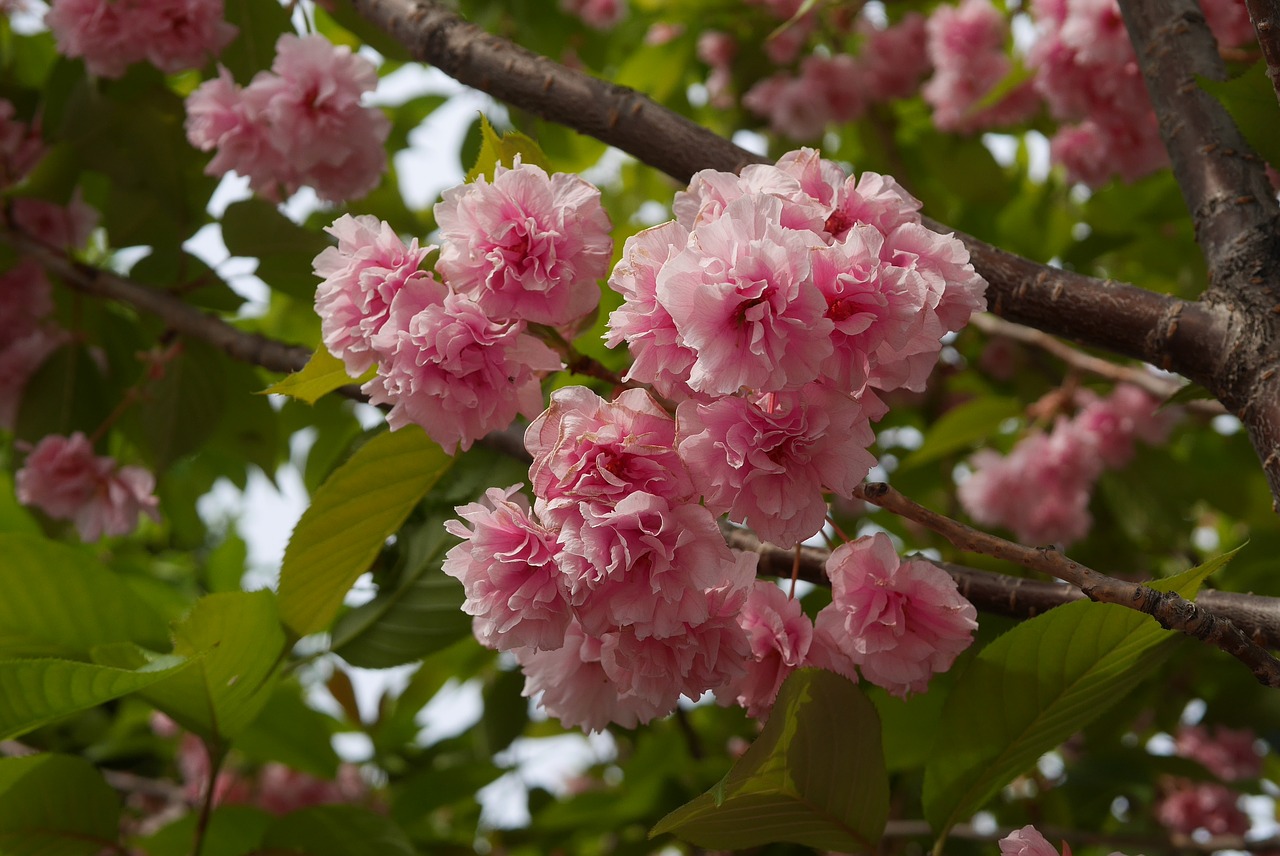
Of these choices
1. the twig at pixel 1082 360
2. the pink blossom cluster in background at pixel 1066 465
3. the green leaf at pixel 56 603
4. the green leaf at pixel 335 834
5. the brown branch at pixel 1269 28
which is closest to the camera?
the brown branch at pixel 1269 28

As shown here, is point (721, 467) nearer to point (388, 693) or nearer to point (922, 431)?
point (922, 431)

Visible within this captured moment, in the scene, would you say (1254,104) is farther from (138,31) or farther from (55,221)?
(55,221)

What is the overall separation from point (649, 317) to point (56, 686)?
765mm

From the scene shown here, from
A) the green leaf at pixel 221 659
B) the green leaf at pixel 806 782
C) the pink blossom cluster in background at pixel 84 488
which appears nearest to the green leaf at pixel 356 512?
the green leaf at pixel 221 659

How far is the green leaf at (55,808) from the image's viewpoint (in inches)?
49.1

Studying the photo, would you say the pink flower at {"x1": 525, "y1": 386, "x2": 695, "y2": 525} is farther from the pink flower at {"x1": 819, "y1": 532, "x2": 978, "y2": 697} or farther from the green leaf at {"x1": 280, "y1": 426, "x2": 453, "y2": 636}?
the green leaf at {"x1": 280, "y1": 426, "x2": 453, "y2": 636}

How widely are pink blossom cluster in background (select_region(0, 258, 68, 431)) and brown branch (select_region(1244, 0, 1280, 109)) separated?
2.08m

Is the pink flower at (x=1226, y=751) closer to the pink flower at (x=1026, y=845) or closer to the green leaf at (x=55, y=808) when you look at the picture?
the pink flower at (x=1026, y=845)

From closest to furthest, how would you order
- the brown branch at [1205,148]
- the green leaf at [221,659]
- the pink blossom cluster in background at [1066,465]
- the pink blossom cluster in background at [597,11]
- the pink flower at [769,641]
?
the pink flower at [769,641] → the brown branch at [1205,148] → the green leaf at [221,659] → the pink blossom cluster in background at [1066,465] → the pink blossom cluster in background at [597,11]

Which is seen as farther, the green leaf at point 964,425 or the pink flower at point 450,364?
the green leaf at point 964,425

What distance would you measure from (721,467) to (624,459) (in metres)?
0.08

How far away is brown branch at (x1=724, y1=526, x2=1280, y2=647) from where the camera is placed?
2.98 feet

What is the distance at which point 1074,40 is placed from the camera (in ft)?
6.41

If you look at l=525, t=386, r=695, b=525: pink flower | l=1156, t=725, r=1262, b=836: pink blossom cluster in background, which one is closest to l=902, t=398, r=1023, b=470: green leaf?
l=1156, t=725, r=1262, b=836: pink blossom cluster in background
